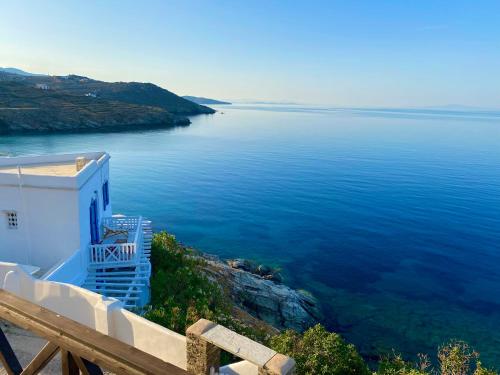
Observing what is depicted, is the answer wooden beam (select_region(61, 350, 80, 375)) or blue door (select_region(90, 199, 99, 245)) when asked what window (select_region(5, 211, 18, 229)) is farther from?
wooden beam (select_region(61, 350, 80, 375))

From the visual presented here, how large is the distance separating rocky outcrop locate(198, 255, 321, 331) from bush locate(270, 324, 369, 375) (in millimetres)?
12363

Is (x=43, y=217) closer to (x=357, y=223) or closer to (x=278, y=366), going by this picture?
(x=278, y=366)

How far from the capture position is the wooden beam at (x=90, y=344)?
2972 millimetres

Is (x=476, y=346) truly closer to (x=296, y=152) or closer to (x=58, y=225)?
(x=58, y=225)

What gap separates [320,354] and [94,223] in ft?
38.7

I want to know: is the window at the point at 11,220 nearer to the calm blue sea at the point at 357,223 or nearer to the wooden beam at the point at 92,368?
the wooden beam at the point at 92,368

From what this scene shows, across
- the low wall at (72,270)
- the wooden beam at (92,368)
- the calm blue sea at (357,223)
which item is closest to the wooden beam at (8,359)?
the wooden beam at (92,368)

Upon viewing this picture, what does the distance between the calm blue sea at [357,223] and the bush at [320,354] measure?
448 inches

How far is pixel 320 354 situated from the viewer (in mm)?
11016

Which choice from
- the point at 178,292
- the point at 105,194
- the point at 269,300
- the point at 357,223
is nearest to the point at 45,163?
the point at 105,194

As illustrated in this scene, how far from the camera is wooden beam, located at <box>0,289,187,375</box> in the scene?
2972 mm

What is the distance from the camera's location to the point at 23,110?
108 meters

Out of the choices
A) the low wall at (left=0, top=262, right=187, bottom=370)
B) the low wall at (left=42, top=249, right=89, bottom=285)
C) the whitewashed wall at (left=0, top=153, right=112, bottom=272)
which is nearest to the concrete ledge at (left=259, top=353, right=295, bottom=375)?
the low wall at (left=0, top=262, right=187, bottom=370)

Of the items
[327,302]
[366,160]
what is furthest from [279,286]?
[366,160]
